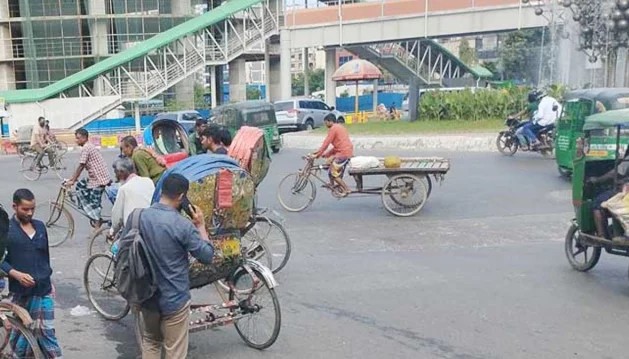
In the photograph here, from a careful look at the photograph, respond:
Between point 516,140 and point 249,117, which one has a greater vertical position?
point 249,117

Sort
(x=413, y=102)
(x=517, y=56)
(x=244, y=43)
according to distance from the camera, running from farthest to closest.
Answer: (x=517, y=56), (x=244, y=43), (x=413, y=102)

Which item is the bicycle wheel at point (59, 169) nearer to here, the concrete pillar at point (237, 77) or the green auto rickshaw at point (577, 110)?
the green auto rickshaw at point (577, 110)

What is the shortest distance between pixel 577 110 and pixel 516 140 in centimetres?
541

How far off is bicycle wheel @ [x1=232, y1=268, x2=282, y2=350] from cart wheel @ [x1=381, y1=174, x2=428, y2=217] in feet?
20.0

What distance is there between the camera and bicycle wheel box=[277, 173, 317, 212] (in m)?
12.3

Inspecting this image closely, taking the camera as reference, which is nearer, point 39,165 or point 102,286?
point 102,286

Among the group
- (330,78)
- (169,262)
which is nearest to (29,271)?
(169,262)

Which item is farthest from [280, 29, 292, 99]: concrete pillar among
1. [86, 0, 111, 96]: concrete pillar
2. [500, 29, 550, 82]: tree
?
[500, 29, 550, 82]: tree

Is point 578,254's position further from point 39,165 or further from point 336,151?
point 39,165

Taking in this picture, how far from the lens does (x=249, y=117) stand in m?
23.0

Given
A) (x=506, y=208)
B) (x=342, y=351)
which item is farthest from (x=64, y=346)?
(x=506, y=208)

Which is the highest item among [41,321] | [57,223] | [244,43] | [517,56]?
[517,56]

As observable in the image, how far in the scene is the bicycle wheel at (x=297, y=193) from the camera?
12.3 metres

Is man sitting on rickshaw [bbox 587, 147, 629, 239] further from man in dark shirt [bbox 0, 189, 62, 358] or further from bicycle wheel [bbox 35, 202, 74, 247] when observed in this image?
bicycle wheel [bbox 35, 202, 74, 247]
